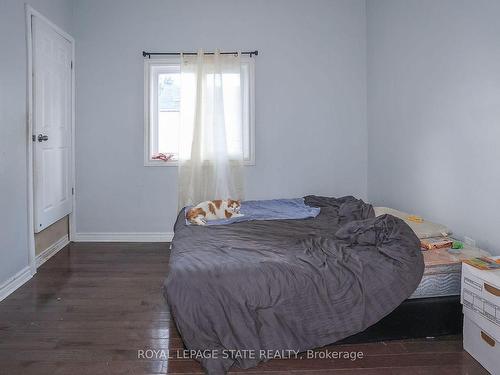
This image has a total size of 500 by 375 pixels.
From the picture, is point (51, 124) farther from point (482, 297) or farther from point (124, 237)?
point (482, 297)

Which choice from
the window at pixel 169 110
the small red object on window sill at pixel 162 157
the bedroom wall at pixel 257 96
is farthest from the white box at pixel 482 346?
the small red object on window sill at pixel 162 157

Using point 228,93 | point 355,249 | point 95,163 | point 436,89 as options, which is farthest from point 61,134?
point 436,89

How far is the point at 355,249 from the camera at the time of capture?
8.49 feet

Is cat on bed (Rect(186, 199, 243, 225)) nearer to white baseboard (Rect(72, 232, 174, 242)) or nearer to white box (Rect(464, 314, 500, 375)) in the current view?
white baseboard (Rect(72, 232, 174, 242))

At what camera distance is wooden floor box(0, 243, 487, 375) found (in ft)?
6.93

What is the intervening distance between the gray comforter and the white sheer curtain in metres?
1.98

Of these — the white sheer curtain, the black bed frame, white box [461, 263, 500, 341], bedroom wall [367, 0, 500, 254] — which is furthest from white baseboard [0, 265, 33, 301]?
bedroom wall [367, 0, 500, 254]

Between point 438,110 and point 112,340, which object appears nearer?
point 112,340

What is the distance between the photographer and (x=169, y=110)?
15.5 feet

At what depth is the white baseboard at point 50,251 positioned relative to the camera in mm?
3812

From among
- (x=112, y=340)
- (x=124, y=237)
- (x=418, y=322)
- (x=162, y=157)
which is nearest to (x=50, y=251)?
(x=124, y=237)

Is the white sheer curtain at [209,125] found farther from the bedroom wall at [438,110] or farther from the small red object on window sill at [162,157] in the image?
the bedroom wall at [438,110]

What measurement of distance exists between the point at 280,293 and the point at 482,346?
3.31 feet

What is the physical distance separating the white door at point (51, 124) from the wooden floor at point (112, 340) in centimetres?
75
